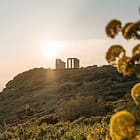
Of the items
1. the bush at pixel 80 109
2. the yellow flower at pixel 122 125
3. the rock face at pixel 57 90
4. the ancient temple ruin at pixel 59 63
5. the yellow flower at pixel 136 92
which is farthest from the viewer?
the ancient temple ruin at pixel 59 63

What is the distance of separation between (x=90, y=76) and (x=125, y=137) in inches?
2630

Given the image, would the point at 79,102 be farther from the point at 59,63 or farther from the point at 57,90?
the point at 59,63

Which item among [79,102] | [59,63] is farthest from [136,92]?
[59,63]

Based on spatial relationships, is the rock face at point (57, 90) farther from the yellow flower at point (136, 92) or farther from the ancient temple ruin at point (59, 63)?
the yellow flower at point (136, 92)

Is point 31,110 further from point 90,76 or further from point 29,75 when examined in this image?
point 29,75

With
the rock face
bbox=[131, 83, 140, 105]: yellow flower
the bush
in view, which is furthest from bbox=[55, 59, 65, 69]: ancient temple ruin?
bbox=[131, 83, 140, 105]: yellow flower

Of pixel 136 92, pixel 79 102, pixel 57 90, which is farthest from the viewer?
pixel 57 90

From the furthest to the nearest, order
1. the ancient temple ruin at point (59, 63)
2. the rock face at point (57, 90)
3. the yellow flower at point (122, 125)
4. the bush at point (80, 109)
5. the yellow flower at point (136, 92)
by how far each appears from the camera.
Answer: the ancient temple ruin at point (59, 63) → the rock face at point (57, 90) → the bush at point (80, 109) → the yellow flower at point (136, 92) → the yellow flower at point (122, 125)

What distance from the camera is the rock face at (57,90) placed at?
54.8 meters

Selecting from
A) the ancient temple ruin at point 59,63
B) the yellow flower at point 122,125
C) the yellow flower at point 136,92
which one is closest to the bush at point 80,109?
the yellow flower at point 136,92

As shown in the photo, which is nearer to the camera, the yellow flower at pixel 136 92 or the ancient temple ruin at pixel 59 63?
the yellow flower at pixel 136 92

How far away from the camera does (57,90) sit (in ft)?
218

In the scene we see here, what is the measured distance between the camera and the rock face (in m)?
54.8

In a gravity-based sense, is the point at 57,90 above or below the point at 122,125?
above
